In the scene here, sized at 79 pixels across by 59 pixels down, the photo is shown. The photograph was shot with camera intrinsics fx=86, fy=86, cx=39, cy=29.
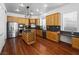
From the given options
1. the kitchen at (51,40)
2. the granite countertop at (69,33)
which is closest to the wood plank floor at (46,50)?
the kitchen at (51,40)

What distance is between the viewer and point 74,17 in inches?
113

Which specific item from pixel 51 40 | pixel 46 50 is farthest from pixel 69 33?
pixel 46 50

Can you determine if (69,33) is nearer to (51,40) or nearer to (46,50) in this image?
(51,40)

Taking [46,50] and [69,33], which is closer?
[46,50]

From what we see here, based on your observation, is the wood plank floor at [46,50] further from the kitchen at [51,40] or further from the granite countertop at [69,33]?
the granite countertop at [69,33]

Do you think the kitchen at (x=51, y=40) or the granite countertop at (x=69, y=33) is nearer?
the kitchen at (x=51, y=40)

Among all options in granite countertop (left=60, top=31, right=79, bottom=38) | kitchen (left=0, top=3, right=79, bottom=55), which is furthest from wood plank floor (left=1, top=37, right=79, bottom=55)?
granite countertop (left=60, top=31, right=79, bottom=38)

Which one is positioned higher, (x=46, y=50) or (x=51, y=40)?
(x=51, y=40)

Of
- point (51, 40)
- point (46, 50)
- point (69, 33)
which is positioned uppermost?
point (69, 33)

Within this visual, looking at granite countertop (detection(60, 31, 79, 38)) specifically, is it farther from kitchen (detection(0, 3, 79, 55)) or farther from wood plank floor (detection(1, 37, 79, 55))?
wood plank floor (detection(1, 37, 79, 55))

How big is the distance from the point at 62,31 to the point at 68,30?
0.69 feet

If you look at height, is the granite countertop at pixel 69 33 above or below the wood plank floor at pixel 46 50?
above
